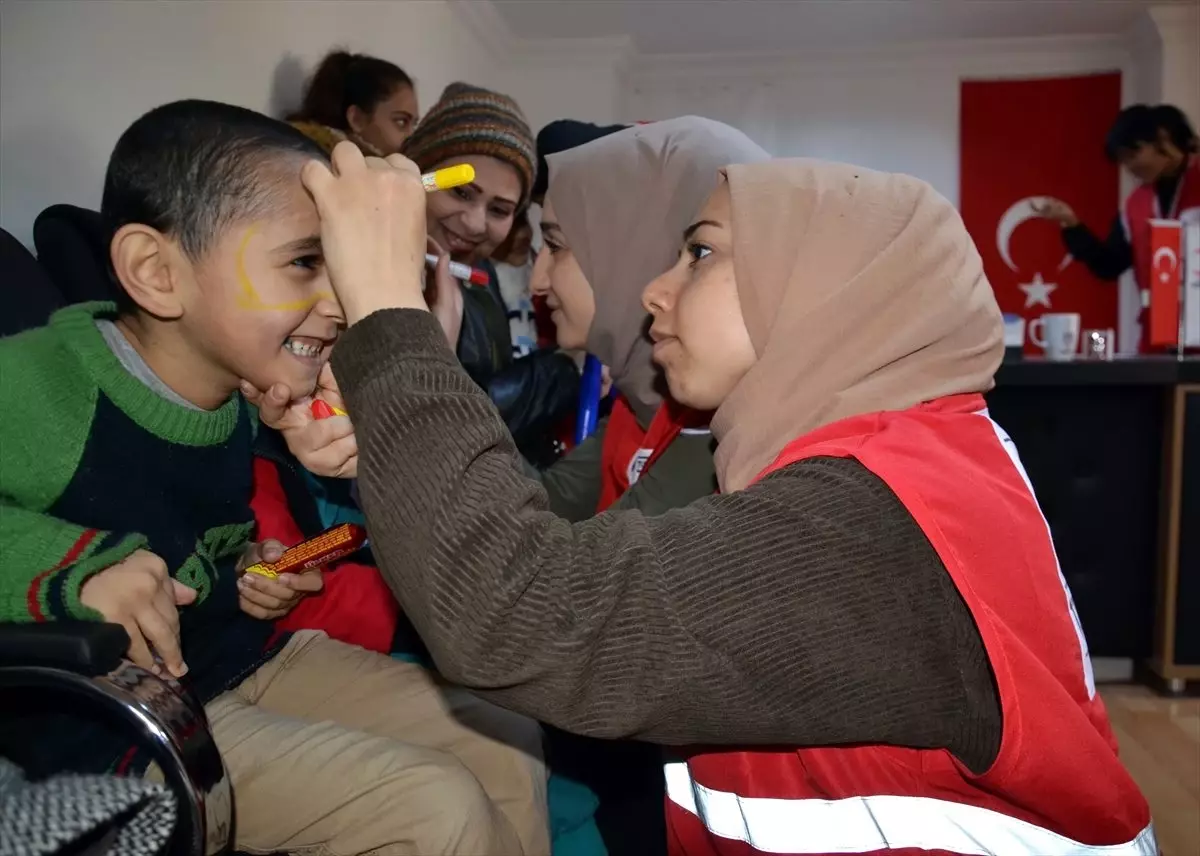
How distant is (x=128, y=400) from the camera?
3.29 feet

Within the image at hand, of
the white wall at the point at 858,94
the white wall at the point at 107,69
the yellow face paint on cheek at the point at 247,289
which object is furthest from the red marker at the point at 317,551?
the white wall at the point at 858,94

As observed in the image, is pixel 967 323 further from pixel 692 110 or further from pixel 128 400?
pixel 692 110

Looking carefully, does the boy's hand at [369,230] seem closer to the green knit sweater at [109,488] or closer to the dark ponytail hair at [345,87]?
the green knit sweater at [109,488]

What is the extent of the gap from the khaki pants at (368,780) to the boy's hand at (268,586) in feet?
0.33

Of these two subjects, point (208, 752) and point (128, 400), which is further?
point (128, 400)

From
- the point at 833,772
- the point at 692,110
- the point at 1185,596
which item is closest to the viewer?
the point at 833,772

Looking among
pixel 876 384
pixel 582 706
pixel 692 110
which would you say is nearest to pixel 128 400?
pixel 582 706

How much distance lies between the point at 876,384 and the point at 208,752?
26.0 inches

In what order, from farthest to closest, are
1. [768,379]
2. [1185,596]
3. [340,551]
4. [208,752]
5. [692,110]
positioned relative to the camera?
[692,110] → [1185,596] → [340,551] → [768,379] → [208,752]

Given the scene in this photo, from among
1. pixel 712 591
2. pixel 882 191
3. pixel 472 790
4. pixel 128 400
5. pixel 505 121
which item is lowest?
pixel 472 790

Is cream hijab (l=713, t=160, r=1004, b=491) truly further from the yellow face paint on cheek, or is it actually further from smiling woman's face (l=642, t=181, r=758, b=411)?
the yellow face paint on cheek

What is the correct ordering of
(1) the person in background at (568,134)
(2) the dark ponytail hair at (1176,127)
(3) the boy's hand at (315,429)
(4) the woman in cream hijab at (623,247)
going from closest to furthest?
(3) the boy's hand at (315,429) → (4) the woman in cream hijab at (623,247) → (1) the person in background at (568,134) → (2) the dark ponytail hair at (1176,127)

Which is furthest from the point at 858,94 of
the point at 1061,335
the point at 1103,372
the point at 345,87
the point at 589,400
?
the point at 589,400

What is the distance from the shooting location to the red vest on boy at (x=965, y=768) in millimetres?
737
